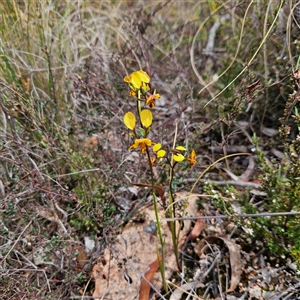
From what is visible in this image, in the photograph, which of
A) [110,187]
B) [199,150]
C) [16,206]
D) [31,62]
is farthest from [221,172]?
[31,62]

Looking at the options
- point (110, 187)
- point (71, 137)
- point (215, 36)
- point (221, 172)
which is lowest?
point (221, 172)

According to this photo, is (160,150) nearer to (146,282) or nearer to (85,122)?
(146,282)

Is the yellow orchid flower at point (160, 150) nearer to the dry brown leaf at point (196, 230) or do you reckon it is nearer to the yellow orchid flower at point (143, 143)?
the yellow orchid flower at point (143, 143)

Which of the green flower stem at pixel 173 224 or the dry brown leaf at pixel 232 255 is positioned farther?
the dry brown leaf at pixel 232 255

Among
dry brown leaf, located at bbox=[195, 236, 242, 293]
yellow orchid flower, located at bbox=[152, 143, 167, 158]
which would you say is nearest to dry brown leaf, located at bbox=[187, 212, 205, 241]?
dry brown leaf, located at bbox=[195, 236, 242, 293]

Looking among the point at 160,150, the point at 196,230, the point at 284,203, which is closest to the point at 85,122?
the point at 196,230

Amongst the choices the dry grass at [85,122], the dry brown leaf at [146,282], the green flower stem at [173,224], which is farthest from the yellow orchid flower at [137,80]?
the dry brown leaf at [146,282]

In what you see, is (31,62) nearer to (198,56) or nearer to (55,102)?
(55,102)
